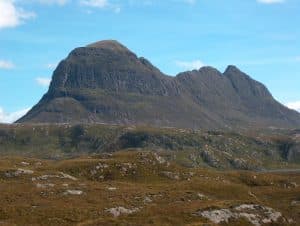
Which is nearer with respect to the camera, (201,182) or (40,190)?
(40,190)

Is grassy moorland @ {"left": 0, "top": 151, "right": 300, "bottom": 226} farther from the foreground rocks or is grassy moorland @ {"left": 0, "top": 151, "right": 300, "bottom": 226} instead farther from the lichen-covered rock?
the lichen-covered rock

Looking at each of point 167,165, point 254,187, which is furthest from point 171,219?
point 254,187

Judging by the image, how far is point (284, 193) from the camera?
388 feet

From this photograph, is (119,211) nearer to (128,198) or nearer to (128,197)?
(128,198)

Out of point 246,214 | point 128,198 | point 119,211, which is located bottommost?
point 246,214

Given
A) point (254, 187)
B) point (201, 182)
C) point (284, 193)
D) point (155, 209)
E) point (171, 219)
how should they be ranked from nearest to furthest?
point (171, 219)
point (155, 209)
point (201, 182)
point (284, 193)
point (254, 187)

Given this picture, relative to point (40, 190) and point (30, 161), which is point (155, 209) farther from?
point (30, 161)

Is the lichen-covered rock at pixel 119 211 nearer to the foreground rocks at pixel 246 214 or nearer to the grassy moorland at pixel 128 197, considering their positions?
the grassy moorland at pixel 128 197

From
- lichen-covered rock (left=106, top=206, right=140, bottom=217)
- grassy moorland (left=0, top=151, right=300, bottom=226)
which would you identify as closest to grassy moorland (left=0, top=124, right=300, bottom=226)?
grassy moorland (left=0, top=151, right=300, bottom=226)

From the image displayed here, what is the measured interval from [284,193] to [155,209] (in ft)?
178

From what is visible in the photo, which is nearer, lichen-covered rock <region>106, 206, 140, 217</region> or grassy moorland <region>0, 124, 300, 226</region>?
grassy moorland <region>0, 124, 300, 226</region>

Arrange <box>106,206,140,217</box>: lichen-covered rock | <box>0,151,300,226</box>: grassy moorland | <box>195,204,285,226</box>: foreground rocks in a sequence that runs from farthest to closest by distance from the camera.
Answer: <box>195,204,285,226</box>: foreground rocks → <box>106,206,140,217</box>: lichen-covered rock → <box>0,151,300,226</box>: grassy moorland

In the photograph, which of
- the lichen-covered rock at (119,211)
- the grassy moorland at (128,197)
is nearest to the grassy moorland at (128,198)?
the grassy moorland at (128,197)

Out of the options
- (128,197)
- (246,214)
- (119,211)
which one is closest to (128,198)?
(128,197)
